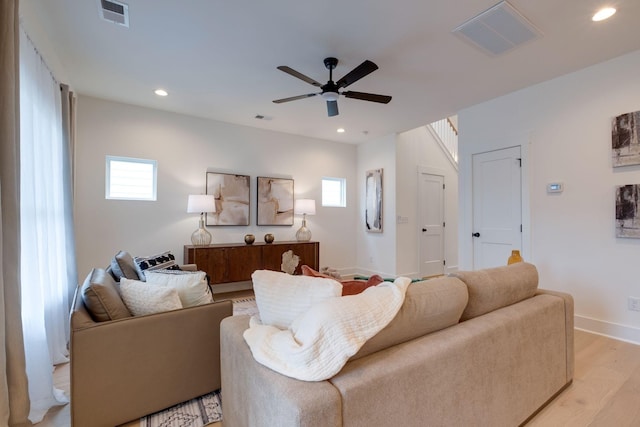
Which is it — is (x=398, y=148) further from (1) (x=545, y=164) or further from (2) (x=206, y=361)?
(2) (x=206, y=361)

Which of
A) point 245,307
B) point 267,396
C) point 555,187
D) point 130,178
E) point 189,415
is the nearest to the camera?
point 267,396

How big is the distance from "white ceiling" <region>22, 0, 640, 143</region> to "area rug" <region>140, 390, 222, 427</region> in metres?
2.69

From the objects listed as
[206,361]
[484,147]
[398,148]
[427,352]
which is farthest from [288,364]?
[398,148]

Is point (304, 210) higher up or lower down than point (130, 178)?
lower down

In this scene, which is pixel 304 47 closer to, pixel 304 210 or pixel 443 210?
pixel 304 210

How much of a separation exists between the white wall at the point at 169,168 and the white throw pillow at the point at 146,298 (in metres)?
2.57

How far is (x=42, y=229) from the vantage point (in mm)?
2193

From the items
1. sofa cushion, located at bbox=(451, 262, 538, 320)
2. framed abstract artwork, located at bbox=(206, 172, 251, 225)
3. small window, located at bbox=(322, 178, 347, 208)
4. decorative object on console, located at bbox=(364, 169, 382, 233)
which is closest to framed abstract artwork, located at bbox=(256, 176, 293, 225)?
framed abstract artwork, located at bbox=(206, 172, 251, 225)

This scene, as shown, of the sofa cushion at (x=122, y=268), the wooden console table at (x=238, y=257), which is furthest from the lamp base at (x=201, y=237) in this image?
the sofa cushion at (x=122, y=268)

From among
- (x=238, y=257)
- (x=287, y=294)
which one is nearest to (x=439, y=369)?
(x=287, y=294)

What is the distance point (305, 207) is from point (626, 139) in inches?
153

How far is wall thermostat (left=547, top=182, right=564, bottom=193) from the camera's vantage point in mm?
3143

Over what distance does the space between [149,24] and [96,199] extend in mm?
2505

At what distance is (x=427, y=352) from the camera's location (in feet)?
3.65
